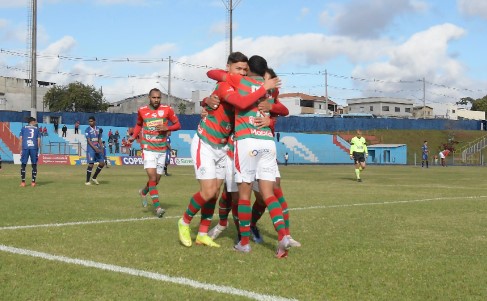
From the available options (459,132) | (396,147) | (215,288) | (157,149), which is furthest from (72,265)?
(459,132)

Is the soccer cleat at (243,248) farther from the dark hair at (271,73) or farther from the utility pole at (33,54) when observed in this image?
the utility pole at (33,54)

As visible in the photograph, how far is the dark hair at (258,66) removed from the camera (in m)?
6.39

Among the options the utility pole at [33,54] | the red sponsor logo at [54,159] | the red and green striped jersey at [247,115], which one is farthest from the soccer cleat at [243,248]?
the red sponsor logo at [54,159]

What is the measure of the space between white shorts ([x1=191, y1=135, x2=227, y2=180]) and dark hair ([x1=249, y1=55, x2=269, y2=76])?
1015mm

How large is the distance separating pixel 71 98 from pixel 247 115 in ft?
301

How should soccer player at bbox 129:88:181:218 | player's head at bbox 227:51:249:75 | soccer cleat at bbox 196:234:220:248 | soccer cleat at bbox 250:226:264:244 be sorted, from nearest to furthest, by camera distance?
1. player's head at bbox 227:51:249:75
2. soccer cleat at bbox 196:234:220:248
3. soccer cleat at bbox 250:226:264:244
4. soccer player at bbox 129:88:181:218

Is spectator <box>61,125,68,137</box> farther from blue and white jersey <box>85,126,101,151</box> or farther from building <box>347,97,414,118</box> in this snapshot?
building <box>347,97,414,118</box>

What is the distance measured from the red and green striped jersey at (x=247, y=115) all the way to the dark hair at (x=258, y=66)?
17 centimetres

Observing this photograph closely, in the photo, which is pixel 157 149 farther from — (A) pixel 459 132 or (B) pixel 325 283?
(A) pixel 459 132

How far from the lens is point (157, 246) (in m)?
6.50

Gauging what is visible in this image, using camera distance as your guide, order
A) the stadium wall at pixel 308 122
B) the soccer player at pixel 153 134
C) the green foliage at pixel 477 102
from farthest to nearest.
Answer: the green foliage at pixel 477 102 → the stadium wall at pixel 308 122 → the soccer player at pixel 153 134

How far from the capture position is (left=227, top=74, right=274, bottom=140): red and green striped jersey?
242 inches

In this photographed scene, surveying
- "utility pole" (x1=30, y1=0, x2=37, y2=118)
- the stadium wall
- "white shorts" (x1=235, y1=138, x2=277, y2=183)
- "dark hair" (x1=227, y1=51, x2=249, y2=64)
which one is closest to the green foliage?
the stadium wall

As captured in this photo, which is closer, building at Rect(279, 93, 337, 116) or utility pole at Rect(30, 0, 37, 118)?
utility pole at Rect(30, 0, 37, 118)
